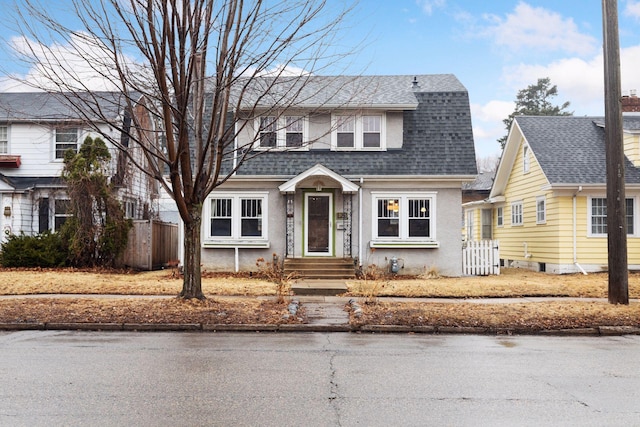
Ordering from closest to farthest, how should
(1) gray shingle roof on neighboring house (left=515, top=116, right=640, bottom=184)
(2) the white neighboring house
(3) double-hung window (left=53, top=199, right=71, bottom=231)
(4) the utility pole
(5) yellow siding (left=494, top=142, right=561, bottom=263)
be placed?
(4) the utility pole, (1) gray shingle roof on neighboring house (left=515, top=116, right=640, bottom=184), (5) yellow siding (left=494, top=142, right=561, bottom=263), (2) the white neighboring house, (3) double-hung window (left=53, top=199, right=71, bottom=231)

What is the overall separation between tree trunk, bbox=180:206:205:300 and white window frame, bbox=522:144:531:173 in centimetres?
1600

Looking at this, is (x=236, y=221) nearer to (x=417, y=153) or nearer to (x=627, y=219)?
(x=417, y=153)

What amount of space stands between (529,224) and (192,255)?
1638cm

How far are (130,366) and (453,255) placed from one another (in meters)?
14.2

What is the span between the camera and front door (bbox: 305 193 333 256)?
19922 millimetres

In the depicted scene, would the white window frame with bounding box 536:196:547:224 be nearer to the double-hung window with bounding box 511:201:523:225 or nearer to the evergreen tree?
the double-hung window with bounding box 511:201:523:225

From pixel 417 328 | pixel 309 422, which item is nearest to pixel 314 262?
pixel 417 328

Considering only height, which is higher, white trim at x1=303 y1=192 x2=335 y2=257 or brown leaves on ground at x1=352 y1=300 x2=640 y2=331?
white trim at x1=303 y1=192 x2=335 y2=257

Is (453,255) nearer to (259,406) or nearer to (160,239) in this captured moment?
(160,239)

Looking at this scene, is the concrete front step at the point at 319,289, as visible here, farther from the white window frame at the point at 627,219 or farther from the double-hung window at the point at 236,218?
the white window frame at the point at 627,219

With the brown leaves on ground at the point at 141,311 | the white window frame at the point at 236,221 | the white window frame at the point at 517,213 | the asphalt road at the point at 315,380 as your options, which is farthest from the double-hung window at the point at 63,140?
the white window frame at the point at 517,213

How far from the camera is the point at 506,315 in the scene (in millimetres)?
11289

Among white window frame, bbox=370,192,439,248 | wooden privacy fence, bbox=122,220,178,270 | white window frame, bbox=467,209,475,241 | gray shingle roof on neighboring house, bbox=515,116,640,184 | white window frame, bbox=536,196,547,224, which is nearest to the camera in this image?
white window frame, bbox=370,192,439,248

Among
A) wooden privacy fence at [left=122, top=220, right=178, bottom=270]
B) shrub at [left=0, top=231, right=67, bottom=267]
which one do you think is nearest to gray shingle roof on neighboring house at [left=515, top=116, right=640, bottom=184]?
wooden privacy fence at [left=122, top=220, right=178, bottom=270]
